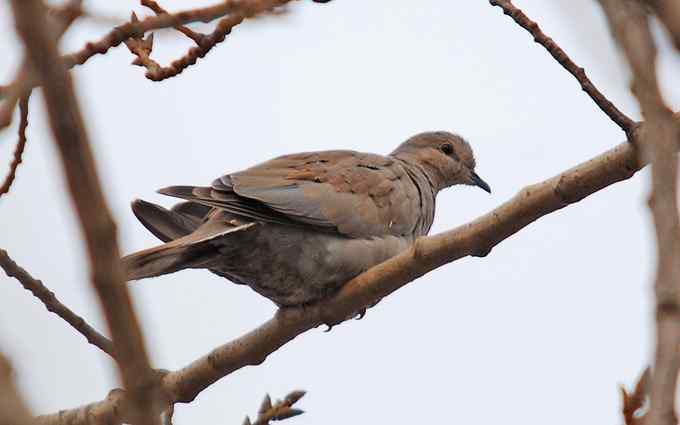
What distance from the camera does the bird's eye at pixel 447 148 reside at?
7.27 metres

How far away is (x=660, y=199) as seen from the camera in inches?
51.4

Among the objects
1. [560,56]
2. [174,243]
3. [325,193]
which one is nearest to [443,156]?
[325,193]

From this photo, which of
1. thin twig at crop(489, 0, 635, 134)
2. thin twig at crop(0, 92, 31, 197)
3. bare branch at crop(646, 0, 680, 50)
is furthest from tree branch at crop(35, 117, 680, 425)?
bare branch at crop(646, 0, 680, 50)

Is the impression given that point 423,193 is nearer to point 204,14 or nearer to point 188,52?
point 188,52

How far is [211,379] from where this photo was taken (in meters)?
4.18

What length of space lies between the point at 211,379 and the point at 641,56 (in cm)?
309

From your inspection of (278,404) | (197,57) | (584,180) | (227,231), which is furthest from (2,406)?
(227,231)

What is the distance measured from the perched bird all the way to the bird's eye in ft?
4.82

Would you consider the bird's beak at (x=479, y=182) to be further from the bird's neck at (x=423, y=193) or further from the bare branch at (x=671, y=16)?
the bare branch at (x=671, y=16)

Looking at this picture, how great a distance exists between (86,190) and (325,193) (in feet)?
13.6

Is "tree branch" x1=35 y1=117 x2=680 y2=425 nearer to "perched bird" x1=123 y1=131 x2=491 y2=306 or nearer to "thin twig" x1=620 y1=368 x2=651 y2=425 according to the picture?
"perched bird" x1=123 y1=131 x2=491 y2=306

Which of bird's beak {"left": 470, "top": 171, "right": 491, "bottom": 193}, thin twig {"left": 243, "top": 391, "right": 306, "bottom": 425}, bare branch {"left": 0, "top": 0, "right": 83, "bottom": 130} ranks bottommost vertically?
thin twig {"left": 243, "top": 391, "right": 306, "bottom": 425}

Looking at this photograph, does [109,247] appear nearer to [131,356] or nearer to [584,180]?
[131,356]

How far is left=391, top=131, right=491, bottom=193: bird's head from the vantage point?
7.13 meters
